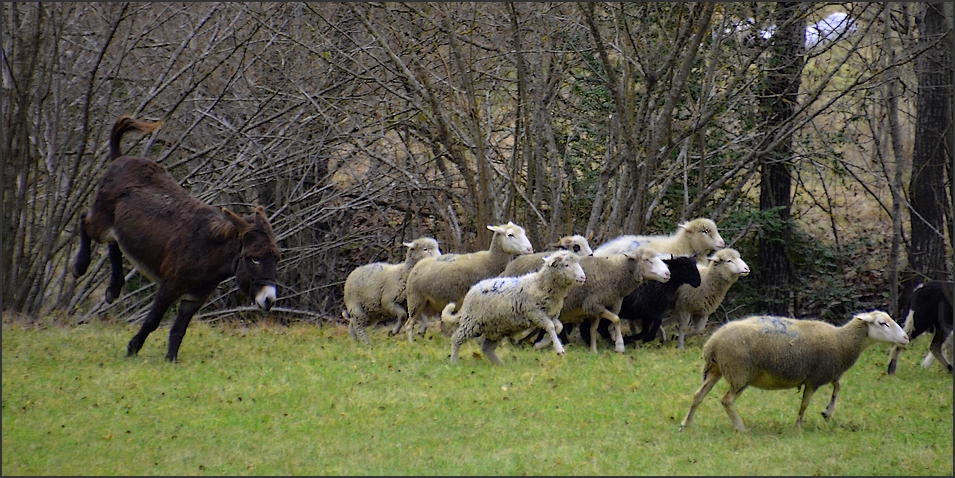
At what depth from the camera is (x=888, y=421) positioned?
28.9 feet

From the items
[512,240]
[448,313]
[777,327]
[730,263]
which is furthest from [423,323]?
[777,327]

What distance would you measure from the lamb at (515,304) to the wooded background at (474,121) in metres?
4.09

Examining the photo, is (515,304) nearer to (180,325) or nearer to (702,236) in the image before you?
(180,325)

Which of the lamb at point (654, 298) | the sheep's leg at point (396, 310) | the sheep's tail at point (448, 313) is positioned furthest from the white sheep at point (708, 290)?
the sheep's leg at point (396, 310)

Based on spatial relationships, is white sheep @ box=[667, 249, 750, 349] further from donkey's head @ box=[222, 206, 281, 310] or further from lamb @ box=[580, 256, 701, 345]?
donkey's head @ box=[222, 206, 281, 310]

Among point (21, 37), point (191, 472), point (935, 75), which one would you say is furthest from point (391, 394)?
point (935, 75)

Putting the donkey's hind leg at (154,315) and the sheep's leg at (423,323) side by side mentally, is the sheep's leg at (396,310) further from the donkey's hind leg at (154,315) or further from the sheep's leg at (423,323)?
the donkey's hind leg at (154,315)

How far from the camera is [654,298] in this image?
12.6 metres

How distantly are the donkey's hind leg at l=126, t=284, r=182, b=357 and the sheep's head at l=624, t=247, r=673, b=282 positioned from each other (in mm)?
5258

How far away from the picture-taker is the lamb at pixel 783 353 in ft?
26.5

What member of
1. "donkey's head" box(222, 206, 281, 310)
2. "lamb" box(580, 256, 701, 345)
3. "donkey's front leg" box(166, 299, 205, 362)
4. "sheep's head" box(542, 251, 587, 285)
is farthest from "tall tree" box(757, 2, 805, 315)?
"donkey's front leg" box(166, 299, 205, 362)

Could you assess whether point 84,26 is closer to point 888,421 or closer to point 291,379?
point 291,379

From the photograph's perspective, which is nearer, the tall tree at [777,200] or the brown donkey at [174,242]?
the brown donkey at [174,242]

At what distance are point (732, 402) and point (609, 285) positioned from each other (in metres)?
3.93
